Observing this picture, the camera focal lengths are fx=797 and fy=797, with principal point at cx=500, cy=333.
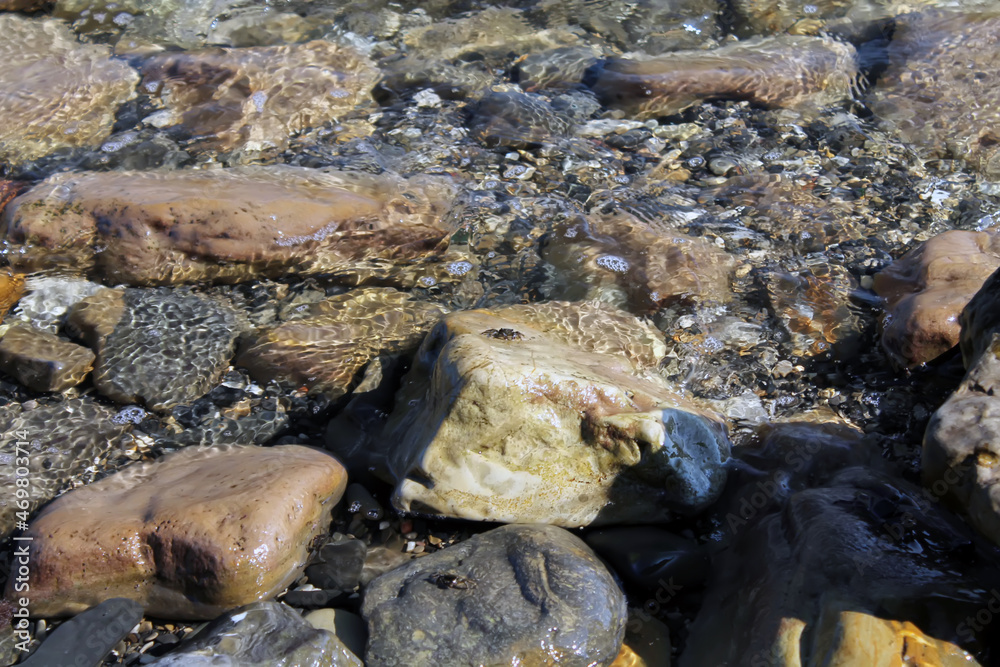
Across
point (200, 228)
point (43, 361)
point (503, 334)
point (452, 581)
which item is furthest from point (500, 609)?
point (200, 228)

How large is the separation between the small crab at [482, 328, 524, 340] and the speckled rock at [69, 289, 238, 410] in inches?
61.8

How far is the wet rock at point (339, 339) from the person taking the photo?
14.1 feet

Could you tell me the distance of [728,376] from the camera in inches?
172

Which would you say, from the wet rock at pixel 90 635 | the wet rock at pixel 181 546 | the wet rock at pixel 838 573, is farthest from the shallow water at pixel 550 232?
the wet rock at pixel 90 635

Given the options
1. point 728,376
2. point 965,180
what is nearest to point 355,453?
point 728,376

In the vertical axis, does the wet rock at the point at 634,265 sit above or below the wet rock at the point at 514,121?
below

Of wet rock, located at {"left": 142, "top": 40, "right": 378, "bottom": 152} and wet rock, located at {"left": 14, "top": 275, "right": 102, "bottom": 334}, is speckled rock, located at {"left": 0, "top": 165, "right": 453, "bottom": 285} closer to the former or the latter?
wet rock, located at {"left": 14, "top": 275, "right": 102, "bottom": 334}

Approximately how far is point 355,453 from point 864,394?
2642 millimetres

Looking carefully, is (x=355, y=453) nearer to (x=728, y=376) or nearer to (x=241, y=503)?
(x=241, y=503)

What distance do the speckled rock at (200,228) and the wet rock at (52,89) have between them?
1269 mm

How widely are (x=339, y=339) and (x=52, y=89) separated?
4056 mm

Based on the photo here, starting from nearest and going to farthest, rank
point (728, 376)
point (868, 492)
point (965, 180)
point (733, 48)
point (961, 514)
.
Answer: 1. point (961, 514)
2. point (868, 492)
3. point (728, 376)
4. point (965, 180)
5. point (733, 48)

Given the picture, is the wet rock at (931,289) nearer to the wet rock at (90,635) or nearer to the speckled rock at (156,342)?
the speckled rock at (156,342)

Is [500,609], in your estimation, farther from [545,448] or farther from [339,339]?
[339,339]
